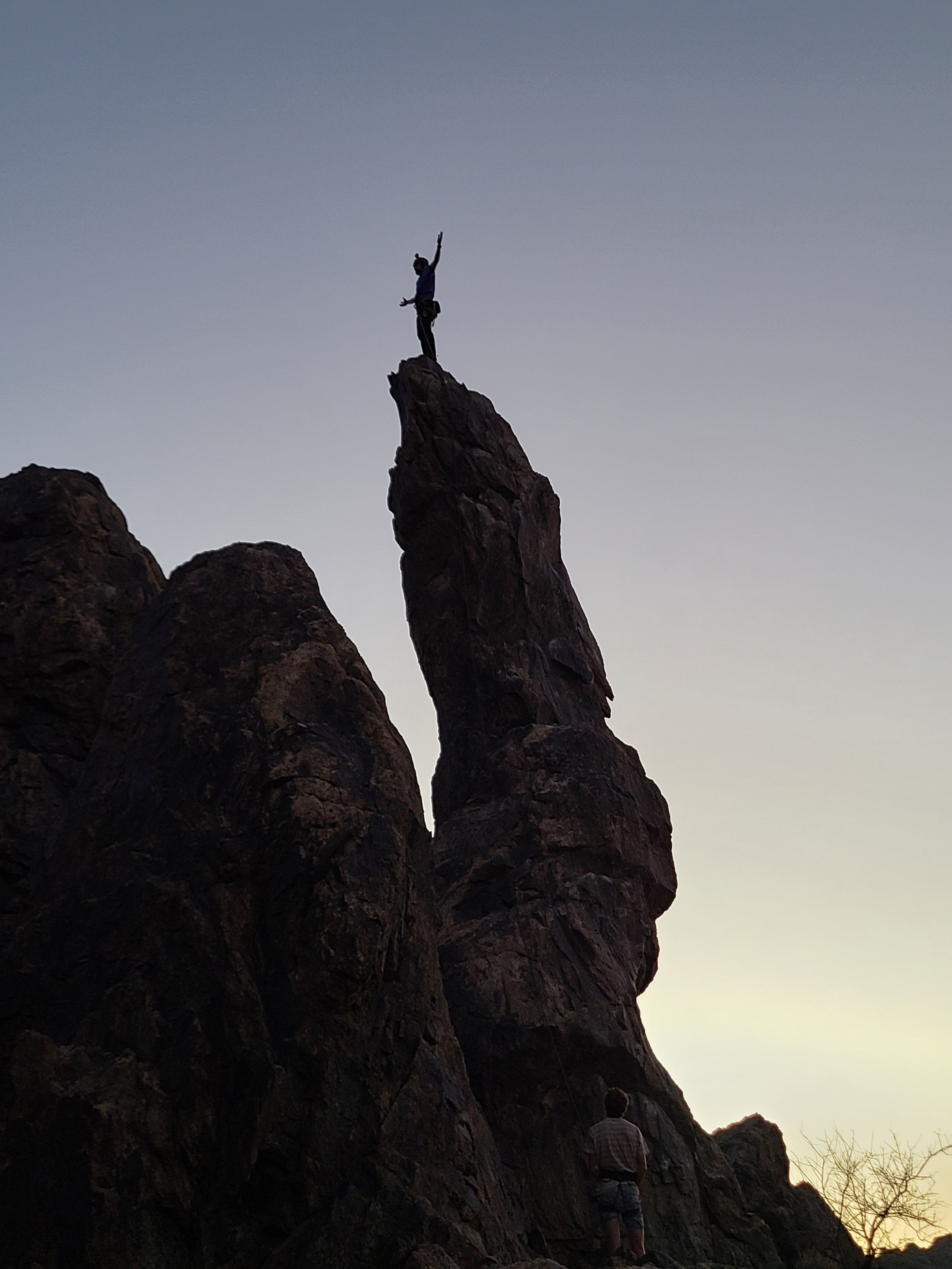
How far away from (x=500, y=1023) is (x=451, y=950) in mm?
2010

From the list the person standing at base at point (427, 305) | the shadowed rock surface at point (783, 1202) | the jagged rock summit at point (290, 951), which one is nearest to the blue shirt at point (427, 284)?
the person standing at base at point (427, 305)

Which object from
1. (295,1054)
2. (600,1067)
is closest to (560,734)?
(600,1067)

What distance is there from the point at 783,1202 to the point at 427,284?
83.3 feet

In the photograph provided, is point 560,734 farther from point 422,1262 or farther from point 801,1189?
point 422,1262

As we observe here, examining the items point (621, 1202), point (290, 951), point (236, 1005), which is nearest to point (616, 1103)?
point (621, 1202)

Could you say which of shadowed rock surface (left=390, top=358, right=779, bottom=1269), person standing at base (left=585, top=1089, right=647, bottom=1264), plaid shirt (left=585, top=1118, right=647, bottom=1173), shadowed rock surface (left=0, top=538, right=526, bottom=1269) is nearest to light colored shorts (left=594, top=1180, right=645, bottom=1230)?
person standing at base (left=585, top=1089, right=647, bottom=1264)

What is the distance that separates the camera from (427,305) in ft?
112

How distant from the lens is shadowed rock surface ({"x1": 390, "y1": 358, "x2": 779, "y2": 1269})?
864 inches

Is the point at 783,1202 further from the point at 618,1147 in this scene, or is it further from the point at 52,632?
the point at 52,632

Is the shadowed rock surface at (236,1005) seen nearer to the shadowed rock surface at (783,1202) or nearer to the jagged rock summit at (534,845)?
the jagged rock summit at (534,845)

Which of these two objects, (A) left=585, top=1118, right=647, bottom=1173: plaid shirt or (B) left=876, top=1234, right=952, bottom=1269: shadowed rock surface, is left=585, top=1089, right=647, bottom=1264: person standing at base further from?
(B) left=876, top=1234, right=952, bottom=1269: shadowed rock surface

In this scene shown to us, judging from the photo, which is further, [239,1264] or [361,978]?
[361,978]

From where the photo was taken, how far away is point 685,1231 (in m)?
21.6

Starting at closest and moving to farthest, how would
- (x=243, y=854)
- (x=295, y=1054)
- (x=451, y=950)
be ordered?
1. (x=295, y=1054)
2. (x=243, y=854)
3. (x=451, y=950)
